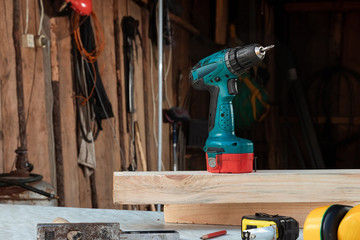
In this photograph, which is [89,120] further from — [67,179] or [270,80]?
[270,80]

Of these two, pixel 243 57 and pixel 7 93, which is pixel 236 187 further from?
pixel 7 93

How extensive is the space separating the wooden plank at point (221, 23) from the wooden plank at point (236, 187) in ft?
14.7

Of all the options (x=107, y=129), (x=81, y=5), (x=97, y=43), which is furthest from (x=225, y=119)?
(x=107, y=129)

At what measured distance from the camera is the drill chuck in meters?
1.27

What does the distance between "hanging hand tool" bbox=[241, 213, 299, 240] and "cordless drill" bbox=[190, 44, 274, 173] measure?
311 mm

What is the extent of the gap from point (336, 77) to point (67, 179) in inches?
148

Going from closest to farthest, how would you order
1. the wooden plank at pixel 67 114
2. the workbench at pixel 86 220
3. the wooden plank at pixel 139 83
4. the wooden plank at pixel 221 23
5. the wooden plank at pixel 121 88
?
the workbench at pixel 86 220, the wooden plank at pixel 67 114, the wooden plank at pixel 121 88, the wooden plank at pixel 139 83, the wooden plank at pixel 221 23

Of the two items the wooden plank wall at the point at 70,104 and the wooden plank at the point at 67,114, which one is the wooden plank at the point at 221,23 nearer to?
the wooden plank wall at the point at 70,104

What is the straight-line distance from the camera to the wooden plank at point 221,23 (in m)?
5.59

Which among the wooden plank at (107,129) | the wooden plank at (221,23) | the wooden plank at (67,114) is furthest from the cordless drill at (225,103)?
the wooden plank at (221,23)

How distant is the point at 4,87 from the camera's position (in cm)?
265

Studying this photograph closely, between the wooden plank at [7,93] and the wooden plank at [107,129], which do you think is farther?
the wooden plank at [107,129]

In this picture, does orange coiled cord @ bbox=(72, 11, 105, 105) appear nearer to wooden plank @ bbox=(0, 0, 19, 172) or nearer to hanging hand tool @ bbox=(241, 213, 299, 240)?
wooden plank @ bbox=(0, 0, 19, 172)

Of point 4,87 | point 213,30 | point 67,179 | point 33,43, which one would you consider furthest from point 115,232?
point 213,30
